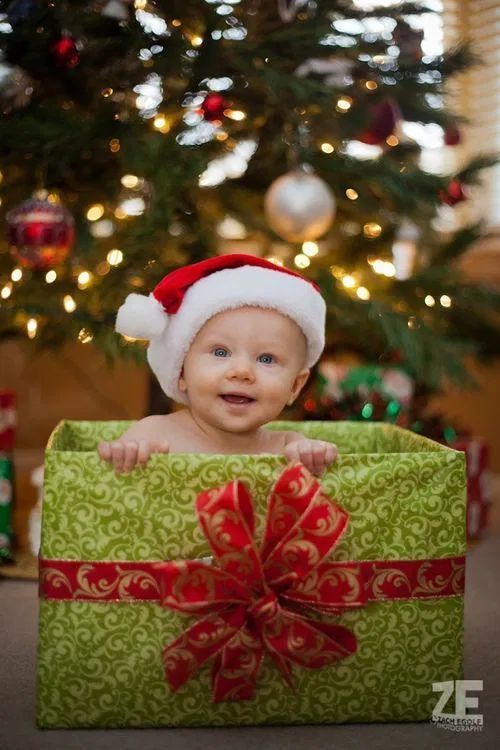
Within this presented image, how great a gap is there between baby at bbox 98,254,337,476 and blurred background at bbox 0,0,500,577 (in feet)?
1.18

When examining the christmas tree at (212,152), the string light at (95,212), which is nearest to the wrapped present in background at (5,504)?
the christmas tree at (212,152)

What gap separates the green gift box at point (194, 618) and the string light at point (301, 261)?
0.96 m

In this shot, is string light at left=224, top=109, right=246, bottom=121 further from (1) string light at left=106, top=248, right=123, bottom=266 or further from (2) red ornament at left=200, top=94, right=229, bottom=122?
(1) string light at left=106, top=248, right=123, bottom=266

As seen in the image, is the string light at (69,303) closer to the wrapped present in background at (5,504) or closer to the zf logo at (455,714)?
the wrapped present in background at (5,504)

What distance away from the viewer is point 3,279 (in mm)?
1722

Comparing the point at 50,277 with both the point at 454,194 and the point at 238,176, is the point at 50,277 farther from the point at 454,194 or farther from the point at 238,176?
the point at 454,194

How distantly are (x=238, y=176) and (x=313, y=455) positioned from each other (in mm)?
1134

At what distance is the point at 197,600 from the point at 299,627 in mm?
116

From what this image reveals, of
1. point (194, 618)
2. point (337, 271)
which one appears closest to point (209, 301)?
point (194, 618)

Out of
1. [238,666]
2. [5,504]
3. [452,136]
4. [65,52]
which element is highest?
[65,52]

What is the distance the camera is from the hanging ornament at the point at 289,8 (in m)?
1.73

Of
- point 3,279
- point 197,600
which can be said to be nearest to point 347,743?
point 197,600

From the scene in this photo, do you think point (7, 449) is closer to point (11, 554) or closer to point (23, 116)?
point (11, 554)

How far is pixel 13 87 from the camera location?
5.45ft
